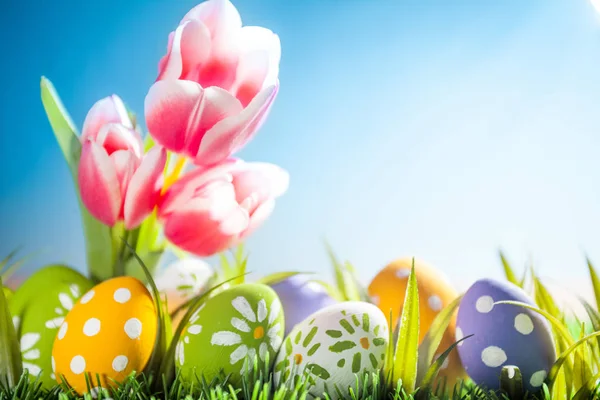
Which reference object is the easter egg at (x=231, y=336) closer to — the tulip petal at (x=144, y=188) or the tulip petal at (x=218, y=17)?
the tulip petal at (x=144, y=188)

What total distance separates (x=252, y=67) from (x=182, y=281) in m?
0.25

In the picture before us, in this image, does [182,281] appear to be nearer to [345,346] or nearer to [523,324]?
[345,346]

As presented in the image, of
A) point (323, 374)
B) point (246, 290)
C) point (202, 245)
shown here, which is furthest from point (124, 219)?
point (323, 374)

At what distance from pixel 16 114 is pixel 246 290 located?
511mm

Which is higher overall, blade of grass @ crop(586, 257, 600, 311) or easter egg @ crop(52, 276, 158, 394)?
blade of grass @ crop(586, 257, 600, 311)

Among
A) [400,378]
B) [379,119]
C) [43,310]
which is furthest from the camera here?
[379,119]

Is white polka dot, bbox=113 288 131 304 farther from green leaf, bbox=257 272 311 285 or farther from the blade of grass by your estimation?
the blade of grass

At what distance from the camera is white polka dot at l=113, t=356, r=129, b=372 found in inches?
21.6

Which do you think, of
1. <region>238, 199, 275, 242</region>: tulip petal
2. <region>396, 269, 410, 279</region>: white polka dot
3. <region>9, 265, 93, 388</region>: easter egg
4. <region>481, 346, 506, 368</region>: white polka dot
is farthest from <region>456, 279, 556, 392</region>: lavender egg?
<region>9, 265, 93, 388</region>: easter egg

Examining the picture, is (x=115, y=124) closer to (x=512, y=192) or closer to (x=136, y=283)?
(x=136, y=283)

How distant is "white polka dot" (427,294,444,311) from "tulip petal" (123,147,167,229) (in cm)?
32

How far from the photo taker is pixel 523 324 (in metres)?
0.54

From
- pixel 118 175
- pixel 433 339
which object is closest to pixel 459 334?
pixel 433 339

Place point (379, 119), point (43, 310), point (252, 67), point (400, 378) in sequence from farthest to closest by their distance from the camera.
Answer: point (379, 119)
point (252, 67)
point (43, 310)
point (400, 378)
